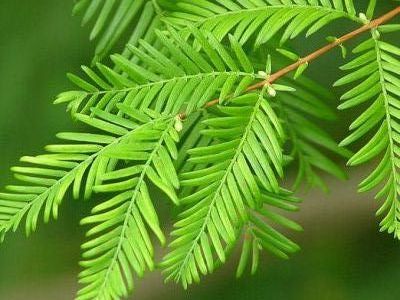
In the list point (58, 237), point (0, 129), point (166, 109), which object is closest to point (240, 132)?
Result: point (166, 109)

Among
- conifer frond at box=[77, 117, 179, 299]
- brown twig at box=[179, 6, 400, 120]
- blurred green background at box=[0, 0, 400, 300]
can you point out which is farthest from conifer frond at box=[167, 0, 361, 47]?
blurred green background at box=[0, 0, 400, 300]

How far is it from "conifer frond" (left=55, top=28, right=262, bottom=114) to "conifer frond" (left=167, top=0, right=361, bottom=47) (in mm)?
32

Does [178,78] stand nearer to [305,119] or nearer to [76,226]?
[305,119]

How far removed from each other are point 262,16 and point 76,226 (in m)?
0.67

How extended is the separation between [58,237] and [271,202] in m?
0.65

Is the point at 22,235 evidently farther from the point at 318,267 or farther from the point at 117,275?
the point at 117,275

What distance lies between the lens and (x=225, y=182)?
1.46ft

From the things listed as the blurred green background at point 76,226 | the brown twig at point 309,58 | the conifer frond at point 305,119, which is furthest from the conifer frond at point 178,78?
the blurred green background at point 76,226

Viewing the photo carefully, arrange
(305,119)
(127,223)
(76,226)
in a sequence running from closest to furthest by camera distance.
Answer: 1. (127,223)
2. (305,119)
3. (76,226)

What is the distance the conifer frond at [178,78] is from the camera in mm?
464

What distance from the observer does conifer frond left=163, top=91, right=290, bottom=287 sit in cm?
44

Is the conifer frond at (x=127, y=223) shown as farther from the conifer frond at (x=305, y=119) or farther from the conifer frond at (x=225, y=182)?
the conifer frond at (x=305, y=119)

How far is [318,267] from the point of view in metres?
1.00

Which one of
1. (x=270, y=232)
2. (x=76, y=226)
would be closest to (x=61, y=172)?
(x=270, y=232)
